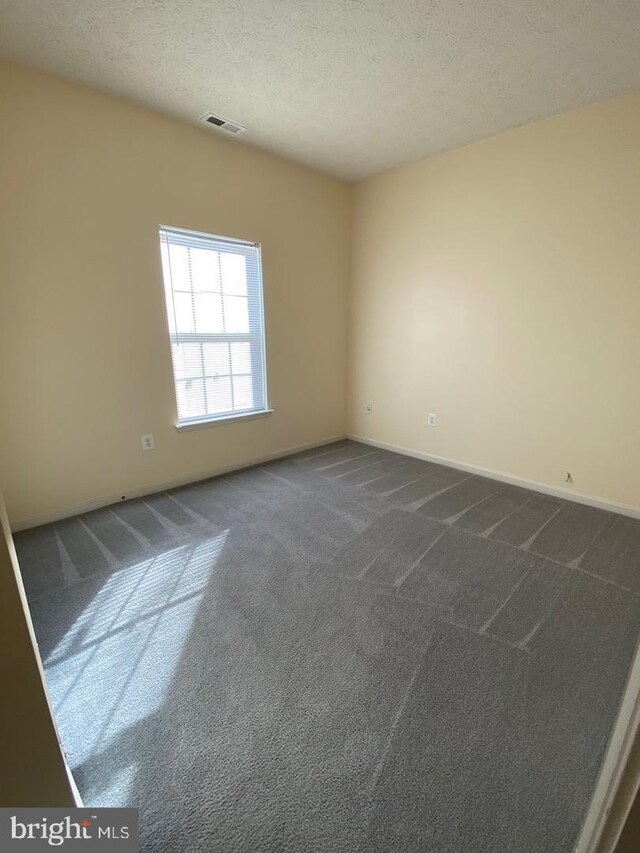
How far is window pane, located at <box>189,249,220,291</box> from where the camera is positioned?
3.03 metres

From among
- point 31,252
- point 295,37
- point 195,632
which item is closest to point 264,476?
point 195,632

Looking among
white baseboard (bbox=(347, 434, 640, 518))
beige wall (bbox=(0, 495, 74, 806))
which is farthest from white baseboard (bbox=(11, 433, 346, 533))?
beige wall (bbox=(0, 495, 74, 806))

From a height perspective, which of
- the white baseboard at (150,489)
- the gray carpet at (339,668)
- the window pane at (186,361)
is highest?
the window pane at (186,361)

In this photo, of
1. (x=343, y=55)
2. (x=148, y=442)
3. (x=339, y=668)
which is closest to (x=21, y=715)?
(x=339, y=668)

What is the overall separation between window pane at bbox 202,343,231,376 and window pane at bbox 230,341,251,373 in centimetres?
6

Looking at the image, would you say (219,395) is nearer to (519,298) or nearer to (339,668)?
(339,668)

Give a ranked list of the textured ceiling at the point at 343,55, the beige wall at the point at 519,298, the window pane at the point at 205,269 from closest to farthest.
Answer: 1. the textured ceiling at the point at 343,55
2. the beige wall at the point at 519,298
3. the window pane at the point at 205,269

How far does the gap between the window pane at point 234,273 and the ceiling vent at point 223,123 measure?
0.86 m

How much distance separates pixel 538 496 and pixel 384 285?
249cm

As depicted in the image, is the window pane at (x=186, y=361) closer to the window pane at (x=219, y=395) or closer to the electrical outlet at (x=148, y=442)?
the window pane at (x=219, y=395)

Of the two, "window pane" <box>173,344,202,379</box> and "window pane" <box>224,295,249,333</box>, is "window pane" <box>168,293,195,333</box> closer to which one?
"window pane" <box>173,344,202,379</box>

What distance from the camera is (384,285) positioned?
154 inches

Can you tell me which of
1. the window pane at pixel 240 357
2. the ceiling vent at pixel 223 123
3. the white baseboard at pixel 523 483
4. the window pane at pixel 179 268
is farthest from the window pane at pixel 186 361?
the white baseboard at pixel 523 483

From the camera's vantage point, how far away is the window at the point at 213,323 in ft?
9.75
